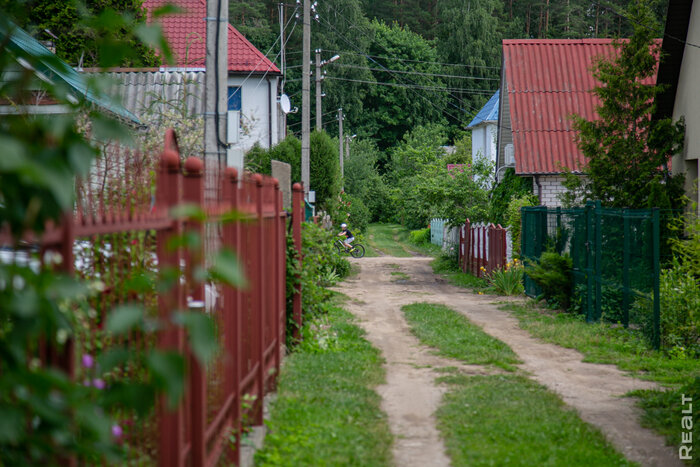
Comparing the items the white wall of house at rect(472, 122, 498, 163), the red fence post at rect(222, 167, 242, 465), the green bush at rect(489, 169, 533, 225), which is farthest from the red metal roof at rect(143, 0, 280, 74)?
the red fence post at rect(222, 167, 242, 465)

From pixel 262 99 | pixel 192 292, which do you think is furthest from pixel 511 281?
pixel 262 99

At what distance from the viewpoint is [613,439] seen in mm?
5715

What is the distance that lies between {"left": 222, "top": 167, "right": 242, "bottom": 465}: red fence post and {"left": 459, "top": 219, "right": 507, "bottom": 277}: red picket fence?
14.2 metres

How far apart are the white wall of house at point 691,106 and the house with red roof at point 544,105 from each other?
5631 millimetres

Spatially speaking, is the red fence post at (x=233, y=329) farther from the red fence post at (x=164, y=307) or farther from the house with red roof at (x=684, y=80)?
the house with red roof at (x=684, y=80)

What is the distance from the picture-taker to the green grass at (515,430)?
17.0 feet

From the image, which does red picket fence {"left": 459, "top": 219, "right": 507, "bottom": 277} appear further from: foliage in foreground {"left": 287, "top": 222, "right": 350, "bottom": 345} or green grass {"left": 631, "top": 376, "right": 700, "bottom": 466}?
green grass {"left": 631, "top": 376, "right": 700, "bottom": 466}

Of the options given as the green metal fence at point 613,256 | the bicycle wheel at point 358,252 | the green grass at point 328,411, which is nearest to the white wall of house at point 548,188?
the green metal fence at point 613,256

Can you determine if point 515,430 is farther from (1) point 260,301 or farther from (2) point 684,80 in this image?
(2) point 684,80

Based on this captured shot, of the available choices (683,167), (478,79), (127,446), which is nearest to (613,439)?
(127,446)

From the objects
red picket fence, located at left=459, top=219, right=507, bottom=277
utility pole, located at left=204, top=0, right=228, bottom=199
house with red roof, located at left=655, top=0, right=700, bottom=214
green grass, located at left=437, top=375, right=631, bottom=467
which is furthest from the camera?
red picket fence, located at left=459, top=219, right=507, bottom=277

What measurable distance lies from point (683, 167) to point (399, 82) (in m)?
50.1

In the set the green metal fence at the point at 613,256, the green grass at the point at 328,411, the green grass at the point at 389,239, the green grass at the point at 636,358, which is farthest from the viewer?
the green grass at the point at 389,239

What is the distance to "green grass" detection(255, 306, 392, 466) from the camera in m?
5.07
